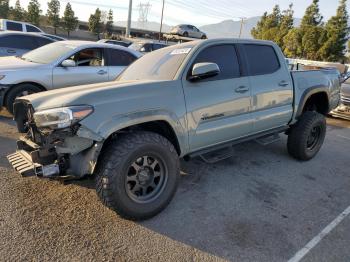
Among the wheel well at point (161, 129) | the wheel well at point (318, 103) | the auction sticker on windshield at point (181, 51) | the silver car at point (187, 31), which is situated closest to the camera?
the wheel well at point (161, 129)

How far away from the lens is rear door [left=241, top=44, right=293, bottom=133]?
4562 mm

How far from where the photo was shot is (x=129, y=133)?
3.41 m

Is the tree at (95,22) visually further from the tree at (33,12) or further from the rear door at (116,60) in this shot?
the rear door at (116,60)

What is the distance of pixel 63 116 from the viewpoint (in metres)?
3.05

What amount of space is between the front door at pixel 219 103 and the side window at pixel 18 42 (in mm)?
7506

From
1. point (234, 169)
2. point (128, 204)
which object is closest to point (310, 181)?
point (234, 169)

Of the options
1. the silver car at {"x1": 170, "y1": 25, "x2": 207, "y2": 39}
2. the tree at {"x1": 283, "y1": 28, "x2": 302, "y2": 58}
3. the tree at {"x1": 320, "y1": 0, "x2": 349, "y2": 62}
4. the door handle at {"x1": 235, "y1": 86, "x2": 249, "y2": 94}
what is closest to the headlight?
the door handle at {"x1": 235, "y1": 86, "x2": 249, "y2": 94}

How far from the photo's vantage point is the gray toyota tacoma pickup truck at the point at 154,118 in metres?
3.12

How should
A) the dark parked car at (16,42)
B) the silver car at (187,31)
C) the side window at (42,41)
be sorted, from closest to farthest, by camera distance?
the dark parked car at (16,42) < the side window at (42,41) < the silver car at (187,31)

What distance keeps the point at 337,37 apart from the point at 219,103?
32.6 metres

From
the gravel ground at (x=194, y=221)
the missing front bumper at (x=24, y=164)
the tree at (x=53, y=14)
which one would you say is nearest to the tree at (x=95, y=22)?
the tree at (x=53, y=14)

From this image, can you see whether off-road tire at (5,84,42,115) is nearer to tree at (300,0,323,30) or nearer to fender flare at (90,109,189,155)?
fender flare at (90,109,189,155)

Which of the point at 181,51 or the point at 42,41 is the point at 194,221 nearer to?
the point at 181,51

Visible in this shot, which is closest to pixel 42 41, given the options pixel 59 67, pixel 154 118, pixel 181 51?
pixel 59 67
